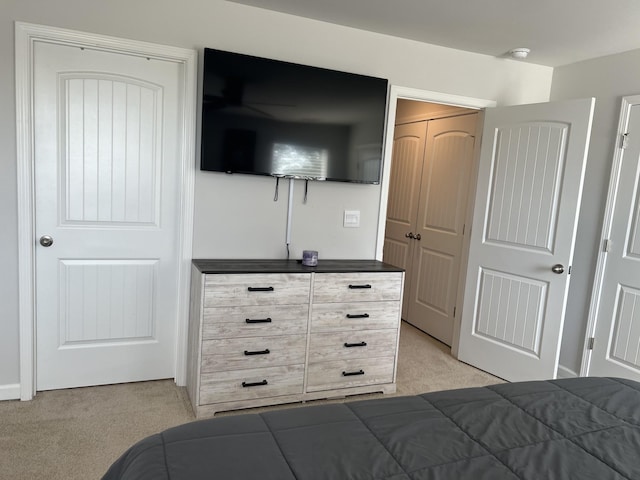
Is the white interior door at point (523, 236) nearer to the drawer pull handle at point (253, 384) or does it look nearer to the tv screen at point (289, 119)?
the tv screen at point (289, 119)

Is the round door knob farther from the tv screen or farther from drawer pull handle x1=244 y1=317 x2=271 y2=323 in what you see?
drawer pull handle x1=244 y1=317 x2=271 y2=323

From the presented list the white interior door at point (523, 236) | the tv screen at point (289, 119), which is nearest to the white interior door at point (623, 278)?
the white interior door at point (523, 236)

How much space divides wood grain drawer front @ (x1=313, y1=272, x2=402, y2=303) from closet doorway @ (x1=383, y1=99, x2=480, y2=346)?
113cm

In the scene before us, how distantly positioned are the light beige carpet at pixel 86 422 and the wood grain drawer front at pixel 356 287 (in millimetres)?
680

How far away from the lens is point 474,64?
3379 mm

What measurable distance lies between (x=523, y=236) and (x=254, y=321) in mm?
1996

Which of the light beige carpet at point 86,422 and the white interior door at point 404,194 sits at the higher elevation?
the white interior door at point 404,194

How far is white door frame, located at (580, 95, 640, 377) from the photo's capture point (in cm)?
301

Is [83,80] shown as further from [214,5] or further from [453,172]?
[453,172]

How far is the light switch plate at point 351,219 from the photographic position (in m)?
3.15

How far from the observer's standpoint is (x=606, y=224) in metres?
3.09

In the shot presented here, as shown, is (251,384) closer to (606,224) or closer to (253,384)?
(253,384)

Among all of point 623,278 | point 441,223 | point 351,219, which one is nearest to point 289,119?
point 351,219

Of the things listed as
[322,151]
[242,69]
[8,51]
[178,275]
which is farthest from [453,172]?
[8,51]
